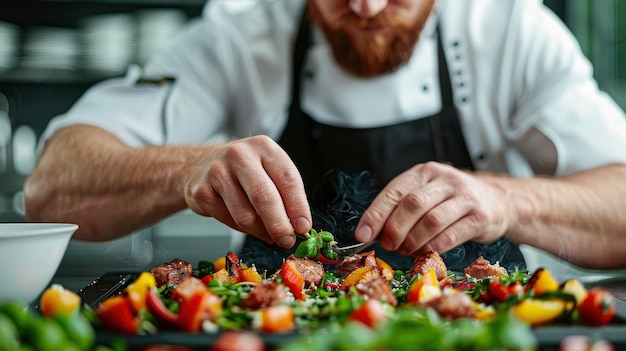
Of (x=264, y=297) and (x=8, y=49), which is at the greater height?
(x=8, y=49)

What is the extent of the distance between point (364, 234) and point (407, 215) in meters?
0.09

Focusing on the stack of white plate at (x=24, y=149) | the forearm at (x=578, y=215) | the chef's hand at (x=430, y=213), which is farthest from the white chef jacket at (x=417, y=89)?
the stack of white plate at (x=24, y=149)

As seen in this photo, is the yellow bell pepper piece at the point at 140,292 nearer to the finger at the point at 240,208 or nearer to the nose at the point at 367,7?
the finger at the point at 240,208

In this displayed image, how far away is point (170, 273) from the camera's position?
109cm

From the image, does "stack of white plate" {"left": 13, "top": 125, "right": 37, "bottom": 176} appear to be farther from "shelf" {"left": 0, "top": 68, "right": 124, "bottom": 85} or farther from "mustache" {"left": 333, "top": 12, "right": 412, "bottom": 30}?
"mustache" {"left": 333, "top": 12, "right": 412, "bottom": 30}

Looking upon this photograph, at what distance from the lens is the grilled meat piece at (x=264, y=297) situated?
0.82 m

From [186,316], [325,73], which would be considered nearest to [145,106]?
[325,73]

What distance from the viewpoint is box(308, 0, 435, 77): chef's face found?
1.73 metres

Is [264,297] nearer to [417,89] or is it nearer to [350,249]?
[350,249]

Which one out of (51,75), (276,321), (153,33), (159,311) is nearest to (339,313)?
(276,321)

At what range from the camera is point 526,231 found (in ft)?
5.02

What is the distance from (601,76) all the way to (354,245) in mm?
2340

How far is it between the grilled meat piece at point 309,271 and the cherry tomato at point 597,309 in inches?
16.7

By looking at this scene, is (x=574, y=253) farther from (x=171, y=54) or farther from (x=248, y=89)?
(x=171, y=54)
